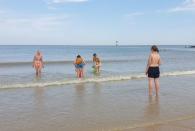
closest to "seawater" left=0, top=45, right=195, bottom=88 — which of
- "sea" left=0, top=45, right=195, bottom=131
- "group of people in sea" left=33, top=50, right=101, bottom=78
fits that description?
"group of people in sea" left=33, top=50, right=101, bottom=78

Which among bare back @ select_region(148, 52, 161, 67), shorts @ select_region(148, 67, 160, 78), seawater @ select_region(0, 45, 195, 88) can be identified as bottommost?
seawater @ select_region(0, 45, 195, 88)

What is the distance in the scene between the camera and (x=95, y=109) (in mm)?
9461

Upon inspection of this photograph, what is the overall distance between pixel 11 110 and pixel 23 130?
86.1 inches

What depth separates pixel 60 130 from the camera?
23.9 ft

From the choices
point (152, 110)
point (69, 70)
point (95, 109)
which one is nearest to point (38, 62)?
point (69, 70)

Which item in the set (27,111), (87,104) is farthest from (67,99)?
(27,111)

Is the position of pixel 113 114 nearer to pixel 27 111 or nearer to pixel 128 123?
pixel 128 123

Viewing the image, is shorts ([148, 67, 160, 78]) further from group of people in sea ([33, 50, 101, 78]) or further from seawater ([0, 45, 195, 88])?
group of people in sea ([33, 50, 101, 78])

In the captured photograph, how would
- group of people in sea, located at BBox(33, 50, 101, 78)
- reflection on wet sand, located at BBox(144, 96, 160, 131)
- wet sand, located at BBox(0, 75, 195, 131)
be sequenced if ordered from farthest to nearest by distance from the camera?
group of people in sea, located at BBox(33, 50, 101, 78), wet sand, located at BBox(0, 75, 195, 131), reflection on wet sand, located at BBox(144, 96, 160, 131)

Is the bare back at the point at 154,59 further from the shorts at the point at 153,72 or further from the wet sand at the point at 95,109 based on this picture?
the wet sand at the point at 95,109

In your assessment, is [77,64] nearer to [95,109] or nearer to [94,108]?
[94,108]

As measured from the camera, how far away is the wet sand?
7616 mm

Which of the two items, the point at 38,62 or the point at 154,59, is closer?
the point at 154,59

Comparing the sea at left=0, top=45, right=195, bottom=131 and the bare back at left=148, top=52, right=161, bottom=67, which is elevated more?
the bare back at left=148, top=52, right=161, bottom=67
